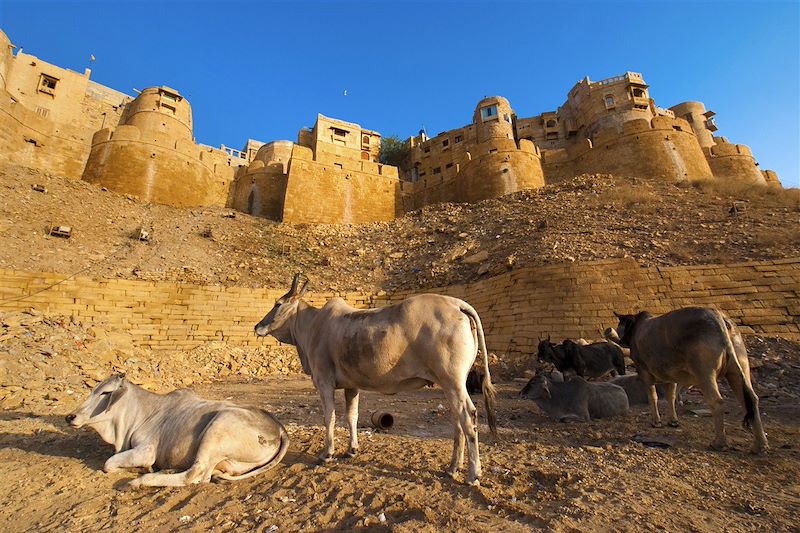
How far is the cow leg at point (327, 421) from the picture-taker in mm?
3752

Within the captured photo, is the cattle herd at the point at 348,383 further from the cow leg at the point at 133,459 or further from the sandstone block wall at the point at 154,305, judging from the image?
the sandstone block wall at the point at 154,305

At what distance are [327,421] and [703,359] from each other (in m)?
4.51

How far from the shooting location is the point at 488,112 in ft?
134

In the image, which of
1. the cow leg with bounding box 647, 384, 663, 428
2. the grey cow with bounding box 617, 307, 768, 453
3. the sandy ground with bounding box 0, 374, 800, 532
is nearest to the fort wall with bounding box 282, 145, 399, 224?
the sandy ground with bounding box 0, 374, 800, 532

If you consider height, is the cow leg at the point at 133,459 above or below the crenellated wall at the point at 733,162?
below

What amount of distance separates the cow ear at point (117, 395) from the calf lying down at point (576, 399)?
5642 mm

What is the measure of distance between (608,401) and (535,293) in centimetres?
676

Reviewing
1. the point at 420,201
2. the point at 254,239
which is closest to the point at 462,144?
the point at 420,201

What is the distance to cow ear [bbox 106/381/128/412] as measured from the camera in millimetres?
3738

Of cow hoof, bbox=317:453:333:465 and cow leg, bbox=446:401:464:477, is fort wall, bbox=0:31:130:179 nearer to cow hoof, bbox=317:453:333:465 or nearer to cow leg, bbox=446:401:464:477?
cow hoof, bbox=317:453:333:465

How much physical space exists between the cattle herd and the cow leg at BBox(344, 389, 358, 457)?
0.04 feet

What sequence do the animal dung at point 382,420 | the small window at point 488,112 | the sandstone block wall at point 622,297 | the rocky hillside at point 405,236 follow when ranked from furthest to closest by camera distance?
the small window at point 488,112 < the rocky hillside at point 405,236 < the sandstone block wall at point 622,297 < the animal dung at point 382,420

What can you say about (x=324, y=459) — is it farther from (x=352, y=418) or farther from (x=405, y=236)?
(x=405, y=236)

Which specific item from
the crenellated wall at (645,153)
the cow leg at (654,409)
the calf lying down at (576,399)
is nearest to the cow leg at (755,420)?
the cow leg at (654,409)
